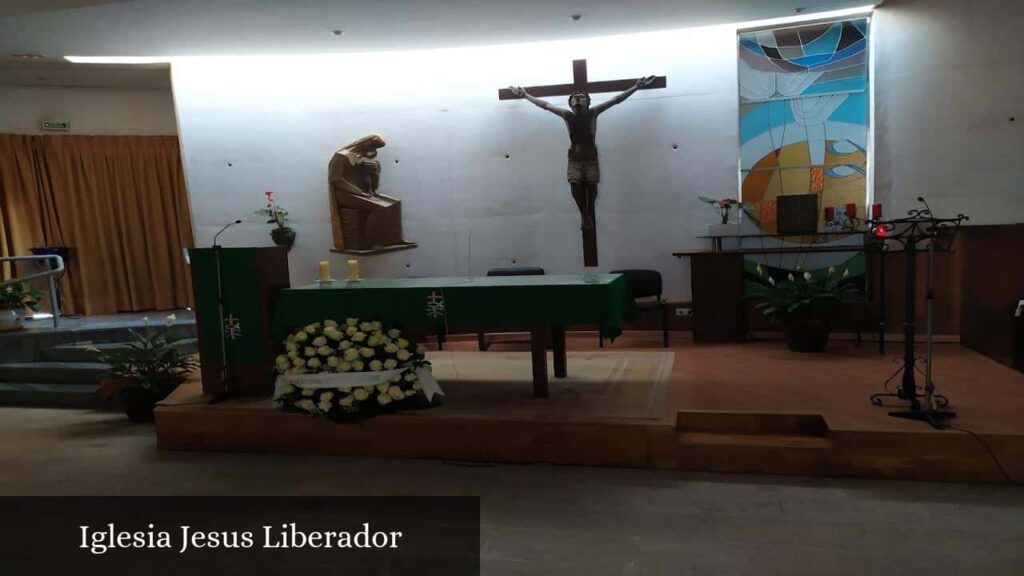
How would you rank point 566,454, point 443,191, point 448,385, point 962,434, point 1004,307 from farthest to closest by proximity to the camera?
point 443,191 → point 1004,307 → point 448,385 → point 566,454 → point 962,434

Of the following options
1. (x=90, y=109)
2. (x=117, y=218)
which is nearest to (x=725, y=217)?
(x=117, y=218)

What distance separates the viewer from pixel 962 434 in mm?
2828

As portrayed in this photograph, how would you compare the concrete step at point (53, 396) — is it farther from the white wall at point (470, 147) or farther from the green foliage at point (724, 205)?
the green foliage at point (724, 205)

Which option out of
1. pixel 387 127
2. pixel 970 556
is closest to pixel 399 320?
pixel 970 556

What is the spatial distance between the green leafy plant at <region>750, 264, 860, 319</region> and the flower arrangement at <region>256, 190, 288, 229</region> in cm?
481

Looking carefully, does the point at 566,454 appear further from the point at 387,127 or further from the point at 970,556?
the point at 387,127

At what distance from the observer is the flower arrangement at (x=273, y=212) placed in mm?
6543

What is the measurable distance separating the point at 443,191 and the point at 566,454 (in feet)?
12.7

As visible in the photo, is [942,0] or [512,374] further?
[942,0]

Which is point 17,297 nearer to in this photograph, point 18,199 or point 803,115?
point 18,199

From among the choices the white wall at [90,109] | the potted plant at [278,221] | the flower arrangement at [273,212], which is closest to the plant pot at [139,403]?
the potted plant at [278,221]

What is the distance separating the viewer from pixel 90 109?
748cm

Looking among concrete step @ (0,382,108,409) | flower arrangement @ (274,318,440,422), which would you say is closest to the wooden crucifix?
flower arrangement @ (274,318,440,422)

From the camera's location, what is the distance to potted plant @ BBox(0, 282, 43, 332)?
222 inches
